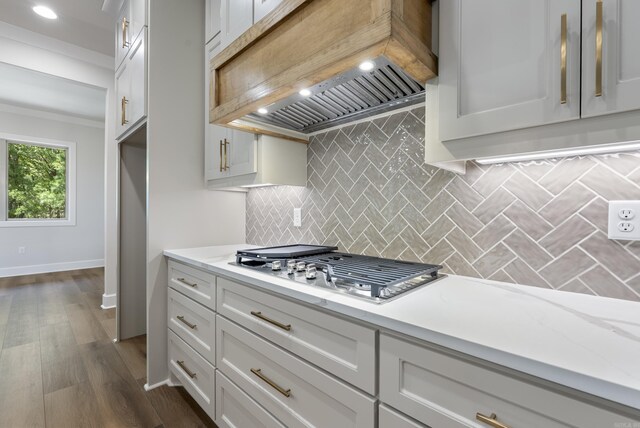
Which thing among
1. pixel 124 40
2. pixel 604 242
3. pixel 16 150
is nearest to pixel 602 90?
pixel 604 242

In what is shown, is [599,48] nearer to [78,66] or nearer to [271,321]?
[271,321]

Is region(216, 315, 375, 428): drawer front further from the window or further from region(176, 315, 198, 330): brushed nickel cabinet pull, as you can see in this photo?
the window

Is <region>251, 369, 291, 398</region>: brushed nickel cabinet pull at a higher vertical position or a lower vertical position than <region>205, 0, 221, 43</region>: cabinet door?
lower

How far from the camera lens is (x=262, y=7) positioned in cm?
133

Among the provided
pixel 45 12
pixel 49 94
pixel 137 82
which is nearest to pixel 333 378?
pixel 137 82

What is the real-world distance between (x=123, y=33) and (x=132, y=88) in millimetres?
593

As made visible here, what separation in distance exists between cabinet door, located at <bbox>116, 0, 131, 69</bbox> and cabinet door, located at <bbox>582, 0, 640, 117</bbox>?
278cm

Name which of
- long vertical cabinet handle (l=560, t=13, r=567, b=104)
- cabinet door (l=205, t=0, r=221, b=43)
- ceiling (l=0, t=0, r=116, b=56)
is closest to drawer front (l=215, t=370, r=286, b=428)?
long vertical cabinet handle (l=560, t=13, r=567, b=104)

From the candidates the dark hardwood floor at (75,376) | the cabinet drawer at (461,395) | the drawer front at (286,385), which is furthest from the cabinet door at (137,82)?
the cabinet drawer at (461,395)

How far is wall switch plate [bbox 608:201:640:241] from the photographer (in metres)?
0.88

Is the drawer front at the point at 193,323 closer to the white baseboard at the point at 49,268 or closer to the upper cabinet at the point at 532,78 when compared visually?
the upper cabinet at the point at 532,78

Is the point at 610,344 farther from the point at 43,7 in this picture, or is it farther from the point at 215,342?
the point at 43,7

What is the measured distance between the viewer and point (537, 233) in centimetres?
106

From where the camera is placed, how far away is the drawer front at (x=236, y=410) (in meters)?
1.18
